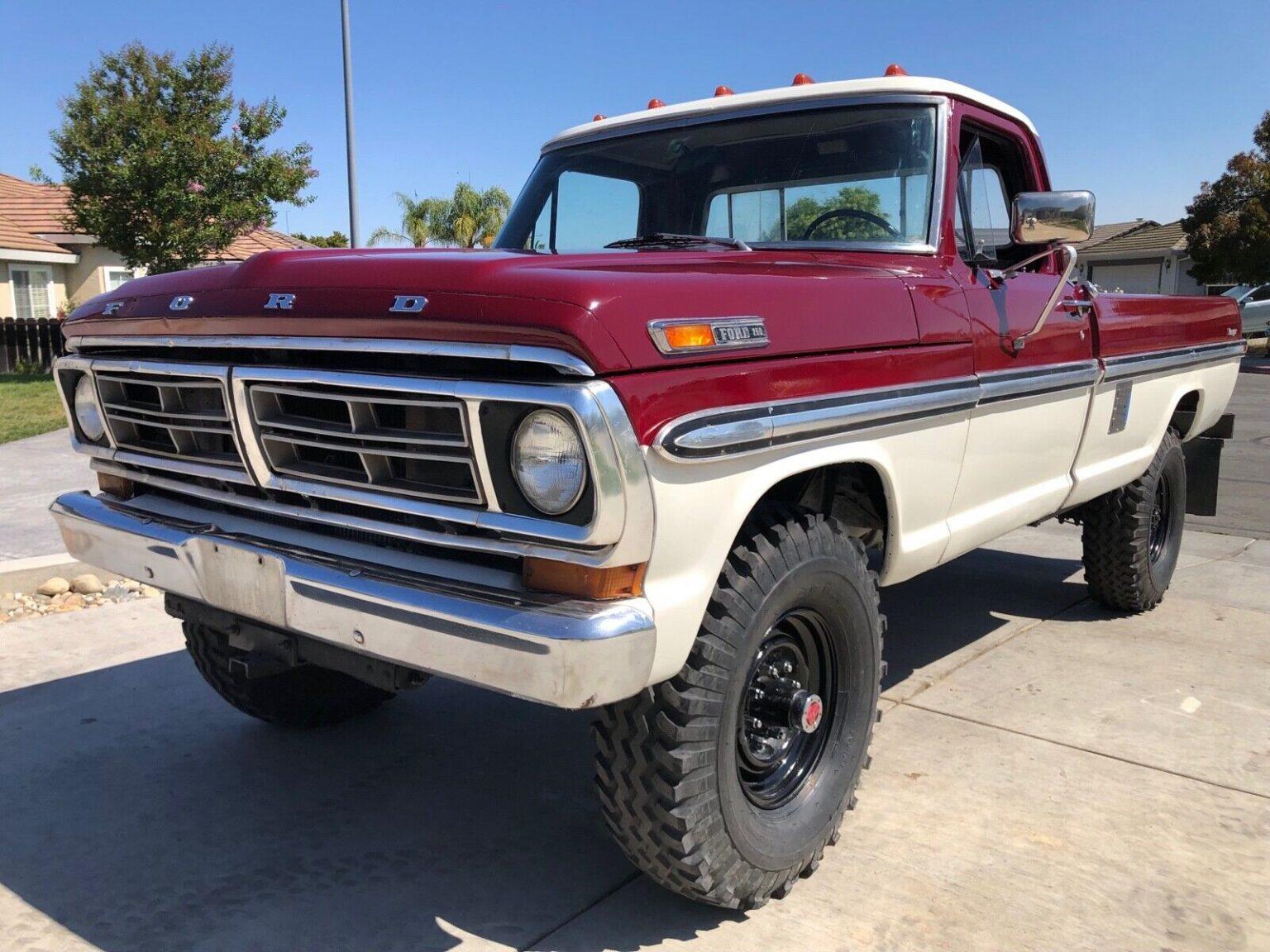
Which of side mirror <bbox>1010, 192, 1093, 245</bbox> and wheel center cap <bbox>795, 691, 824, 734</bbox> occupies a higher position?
side mirror <bbox>1010, 192, 1093, 245</bbox>

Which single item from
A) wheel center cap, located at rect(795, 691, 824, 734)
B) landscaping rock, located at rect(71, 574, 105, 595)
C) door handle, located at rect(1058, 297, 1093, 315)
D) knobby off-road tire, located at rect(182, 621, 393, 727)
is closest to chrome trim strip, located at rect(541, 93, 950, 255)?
door handle, located at rect(1058, 297, 1093, 315)

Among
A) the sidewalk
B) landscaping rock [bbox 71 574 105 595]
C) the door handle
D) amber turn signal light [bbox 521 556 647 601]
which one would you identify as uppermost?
the door handle

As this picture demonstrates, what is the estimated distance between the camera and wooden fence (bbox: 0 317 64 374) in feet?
62.7

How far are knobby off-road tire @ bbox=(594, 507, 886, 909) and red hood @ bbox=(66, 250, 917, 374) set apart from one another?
1.65 ft

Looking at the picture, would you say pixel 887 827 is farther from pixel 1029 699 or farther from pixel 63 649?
pixel 63 649

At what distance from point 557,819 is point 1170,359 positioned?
11.1 ft

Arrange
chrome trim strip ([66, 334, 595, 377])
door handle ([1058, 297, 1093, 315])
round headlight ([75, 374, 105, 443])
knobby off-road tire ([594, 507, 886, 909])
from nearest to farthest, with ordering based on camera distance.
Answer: chrome trim strip ([66, 334, 595, 377]) < knobby off-road tire ([594, 507, 886, 909]) < round headlight ([75, 374, 105, 443]) < door handle ([1058, 297, 1093, 315])

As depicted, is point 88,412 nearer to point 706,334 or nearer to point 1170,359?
point 706,334

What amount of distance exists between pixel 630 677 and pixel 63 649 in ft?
11.5

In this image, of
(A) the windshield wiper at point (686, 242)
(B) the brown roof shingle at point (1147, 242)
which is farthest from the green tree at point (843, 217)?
(B) the brown roof shingle at point (1147, 242)

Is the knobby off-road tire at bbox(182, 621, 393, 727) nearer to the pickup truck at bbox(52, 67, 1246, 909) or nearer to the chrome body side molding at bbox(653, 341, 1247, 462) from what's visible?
the pickup truck at bbox(52, 67, 1246, 909)

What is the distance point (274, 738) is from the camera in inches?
148

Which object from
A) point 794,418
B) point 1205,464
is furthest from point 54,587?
point 1205,464

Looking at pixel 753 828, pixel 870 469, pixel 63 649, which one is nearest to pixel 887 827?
pixel 753 828
